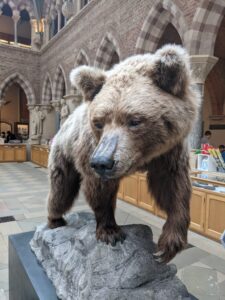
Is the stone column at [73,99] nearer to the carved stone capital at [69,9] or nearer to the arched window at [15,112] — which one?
the carved stone capital at [69,9]

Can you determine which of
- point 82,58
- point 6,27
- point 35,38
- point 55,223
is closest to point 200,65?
point 55,223

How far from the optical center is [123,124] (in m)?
0.92

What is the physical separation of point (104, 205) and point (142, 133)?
447mm

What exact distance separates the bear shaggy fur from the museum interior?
171mm

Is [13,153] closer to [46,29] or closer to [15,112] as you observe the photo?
[46,29]

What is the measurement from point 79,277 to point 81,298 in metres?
0.10

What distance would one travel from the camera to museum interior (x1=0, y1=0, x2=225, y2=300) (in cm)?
329

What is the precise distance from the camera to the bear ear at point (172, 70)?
903 mm

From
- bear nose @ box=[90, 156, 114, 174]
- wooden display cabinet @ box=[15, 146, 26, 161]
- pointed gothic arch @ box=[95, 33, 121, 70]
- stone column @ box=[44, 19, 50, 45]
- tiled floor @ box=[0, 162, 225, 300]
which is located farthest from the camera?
stone column @ box=[44, 19, 50, 45]

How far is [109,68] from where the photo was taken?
8094mm

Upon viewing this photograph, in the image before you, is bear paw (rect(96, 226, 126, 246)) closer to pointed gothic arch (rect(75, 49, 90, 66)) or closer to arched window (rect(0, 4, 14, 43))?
pointed gothic arch (rect(75, 49, 90, 66))

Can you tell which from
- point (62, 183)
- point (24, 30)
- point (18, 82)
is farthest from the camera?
point (24, 30)

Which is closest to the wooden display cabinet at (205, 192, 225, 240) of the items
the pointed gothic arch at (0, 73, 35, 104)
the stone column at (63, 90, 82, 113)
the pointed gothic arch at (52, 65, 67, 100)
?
the stone column at (63, 90, 82, 113)

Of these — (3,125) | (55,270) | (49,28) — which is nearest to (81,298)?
(55,270)
